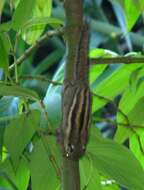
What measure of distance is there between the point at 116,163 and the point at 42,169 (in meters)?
0.05

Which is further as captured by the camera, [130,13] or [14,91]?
[130,13]

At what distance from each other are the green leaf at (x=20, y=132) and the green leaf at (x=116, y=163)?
0.14 feet

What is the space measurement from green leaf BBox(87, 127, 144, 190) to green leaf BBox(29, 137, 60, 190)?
0.03 m

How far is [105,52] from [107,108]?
101cm

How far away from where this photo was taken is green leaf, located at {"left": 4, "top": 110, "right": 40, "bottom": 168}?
38 cm

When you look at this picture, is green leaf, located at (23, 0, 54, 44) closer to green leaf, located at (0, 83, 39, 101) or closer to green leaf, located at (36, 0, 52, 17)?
green leaf, located at (36, 0, 52, 17)

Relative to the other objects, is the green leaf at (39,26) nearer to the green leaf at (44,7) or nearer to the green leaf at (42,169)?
the green leaf at (44,7)

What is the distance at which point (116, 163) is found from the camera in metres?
0.39

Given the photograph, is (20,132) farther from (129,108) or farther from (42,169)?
(129,108)

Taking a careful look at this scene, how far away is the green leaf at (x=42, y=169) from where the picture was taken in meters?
0.40

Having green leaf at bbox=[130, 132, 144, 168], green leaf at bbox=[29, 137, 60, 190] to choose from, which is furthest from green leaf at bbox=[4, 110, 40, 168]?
green leaf at bbox=[130, 132, 144, 168]

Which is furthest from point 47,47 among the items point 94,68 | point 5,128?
point 5,128

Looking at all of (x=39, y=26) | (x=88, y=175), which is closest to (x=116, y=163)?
(x=88, y=175)

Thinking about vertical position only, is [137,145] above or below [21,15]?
below
